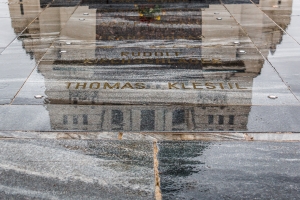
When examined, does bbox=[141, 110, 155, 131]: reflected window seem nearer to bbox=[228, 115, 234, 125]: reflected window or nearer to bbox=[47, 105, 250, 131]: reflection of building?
bbox=[47, 105, 250, 131]: reflection of building

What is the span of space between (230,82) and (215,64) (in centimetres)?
104

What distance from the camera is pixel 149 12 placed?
46.6ft

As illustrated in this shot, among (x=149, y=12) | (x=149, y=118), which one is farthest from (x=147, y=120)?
(x=149, y=12)

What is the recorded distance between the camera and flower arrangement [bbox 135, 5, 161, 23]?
13.4 metres

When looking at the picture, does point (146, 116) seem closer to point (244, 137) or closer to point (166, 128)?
point (166, 128)

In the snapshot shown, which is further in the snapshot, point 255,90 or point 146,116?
point 255,90

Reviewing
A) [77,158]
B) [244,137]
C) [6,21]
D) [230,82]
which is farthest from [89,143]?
[6,21]

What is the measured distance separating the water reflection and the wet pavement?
30mm

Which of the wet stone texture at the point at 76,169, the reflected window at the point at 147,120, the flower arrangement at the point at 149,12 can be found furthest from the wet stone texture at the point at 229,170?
the flower arrangement at the point at 149,12

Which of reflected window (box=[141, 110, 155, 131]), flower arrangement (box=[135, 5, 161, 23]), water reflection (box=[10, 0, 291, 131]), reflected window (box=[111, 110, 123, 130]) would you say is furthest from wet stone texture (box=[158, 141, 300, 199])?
flower arrangement (box=[135, 5, 161, 23])

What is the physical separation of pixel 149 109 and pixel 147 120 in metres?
0.40

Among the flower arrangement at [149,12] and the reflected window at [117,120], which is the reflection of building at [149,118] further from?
the flower arrangement at [149,12]

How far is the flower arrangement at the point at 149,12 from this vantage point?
13.4m

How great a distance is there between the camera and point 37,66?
920 cm
